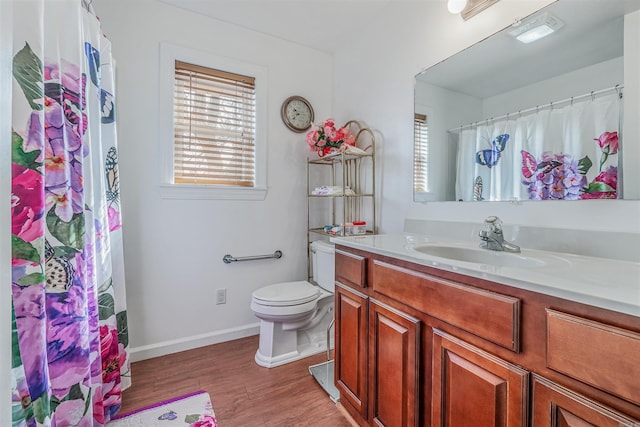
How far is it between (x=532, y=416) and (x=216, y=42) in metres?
2.65

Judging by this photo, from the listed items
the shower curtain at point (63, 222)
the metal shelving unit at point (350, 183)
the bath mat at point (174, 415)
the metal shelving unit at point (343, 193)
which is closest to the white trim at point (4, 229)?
the shower curtain at point (63, 222)

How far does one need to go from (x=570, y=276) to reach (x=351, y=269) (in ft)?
2.64

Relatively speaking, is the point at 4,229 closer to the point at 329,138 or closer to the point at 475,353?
the point at 475,353

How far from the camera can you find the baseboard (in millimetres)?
1959

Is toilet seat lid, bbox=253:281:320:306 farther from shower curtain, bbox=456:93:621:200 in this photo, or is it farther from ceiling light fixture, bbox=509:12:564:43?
ceiling light fixture, bbox=509:12:564:43

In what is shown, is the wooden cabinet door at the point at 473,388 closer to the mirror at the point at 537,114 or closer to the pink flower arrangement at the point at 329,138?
the mirror at the point at 537,114

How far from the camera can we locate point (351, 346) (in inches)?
52.7

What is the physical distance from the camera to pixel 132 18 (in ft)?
6.26

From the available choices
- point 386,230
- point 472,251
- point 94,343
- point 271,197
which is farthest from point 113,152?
point 472,251

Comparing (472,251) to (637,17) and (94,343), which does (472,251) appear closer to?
(637,17)

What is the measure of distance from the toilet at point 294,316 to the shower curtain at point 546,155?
1102 mm

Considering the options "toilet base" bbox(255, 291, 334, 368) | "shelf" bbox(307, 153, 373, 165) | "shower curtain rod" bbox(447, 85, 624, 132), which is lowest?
"toilet base" bbox(255, 291, 334, 368)

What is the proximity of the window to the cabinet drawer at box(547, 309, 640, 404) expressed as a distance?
1.14 meters

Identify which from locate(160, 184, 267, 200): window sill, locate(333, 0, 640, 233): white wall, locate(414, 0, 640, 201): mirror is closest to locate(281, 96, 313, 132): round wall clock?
locate(333, 0, 640, 233): white wall
